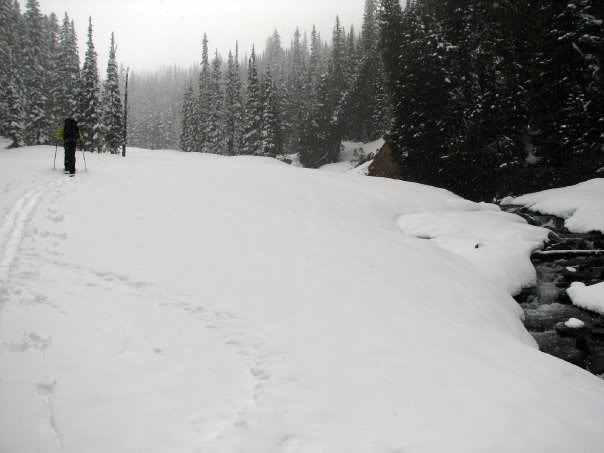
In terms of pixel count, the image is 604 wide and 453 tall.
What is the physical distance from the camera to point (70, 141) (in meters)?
15.3

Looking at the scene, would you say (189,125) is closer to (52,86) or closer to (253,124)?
(253,124)

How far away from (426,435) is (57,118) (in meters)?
59.4

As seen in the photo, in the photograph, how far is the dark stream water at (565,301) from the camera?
28.8ft

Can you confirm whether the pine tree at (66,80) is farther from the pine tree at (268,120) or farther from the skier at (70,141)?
the skier at (70,141)

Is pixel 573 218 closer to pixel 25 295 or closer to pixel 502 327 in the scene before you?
pixel 502 327

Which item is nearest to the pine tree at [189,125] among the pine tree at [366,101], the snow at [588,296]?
the pine tree at [366,101]

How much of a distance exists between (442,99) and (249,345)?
102ft

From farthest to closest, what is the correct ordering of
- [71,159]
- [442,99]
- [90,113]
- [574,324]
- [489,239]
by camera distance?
[90,113] → [442,99] → [71,159] → [489,239] → [574,324]

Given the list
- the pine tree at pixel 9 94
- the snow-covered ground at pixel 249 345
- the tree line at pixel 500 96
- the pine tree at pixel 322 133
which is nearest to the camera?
the snow-covered ground at pixel 249 345

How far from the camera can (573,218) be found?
57.9ft

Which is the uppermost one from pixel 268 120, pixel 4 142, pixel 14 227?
pixel 268 120

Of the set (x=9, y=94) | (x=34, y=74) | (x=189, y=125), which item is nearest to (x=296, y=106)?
(x=189, y=125)

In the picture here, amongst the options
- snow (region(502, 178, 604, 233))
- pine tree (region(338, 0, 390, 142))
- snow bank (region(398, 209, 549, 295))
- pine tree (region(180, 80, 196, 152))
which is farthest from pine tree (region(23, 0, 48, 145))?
snow (region(502, 178, 604, 233))

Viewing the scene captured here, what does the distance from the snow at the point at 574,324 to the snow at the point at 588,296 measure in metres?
0.95
